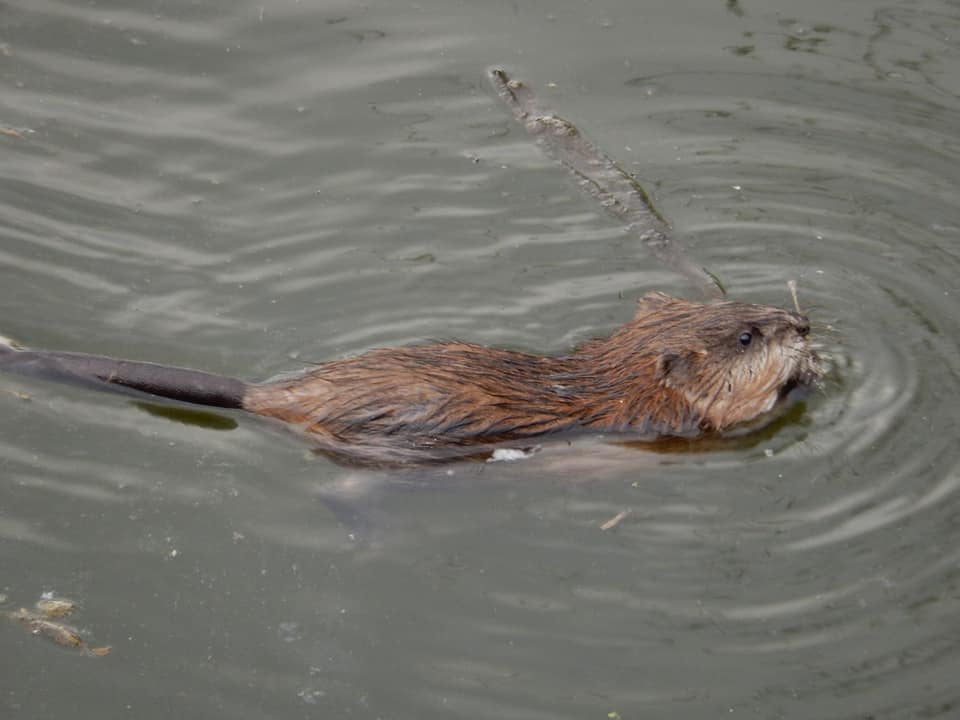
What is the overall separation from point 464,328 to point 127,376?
1.35m

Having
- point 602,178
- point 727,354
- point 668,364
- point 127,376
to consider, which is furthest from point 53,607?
point 602,178

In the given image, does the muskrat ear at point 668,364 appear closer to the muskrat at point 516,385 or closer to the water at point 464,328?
the muskrat at point 516,385

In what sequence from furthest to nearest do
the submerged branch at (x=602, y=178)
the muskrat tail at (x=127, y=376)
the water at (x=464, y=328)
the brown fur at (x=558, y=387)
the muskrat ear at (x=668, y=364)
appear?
1. the submerged branch at (x=602, y=178)
2. the muskrat ear at (x=668, y=364)
3. the muskrat tail at (x=127, y=376)
4. the brown fur at (x=558, y=387)
5. the water at (x=464, y=328)

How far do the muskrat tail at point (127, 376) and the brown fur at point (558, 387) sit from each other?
11cm

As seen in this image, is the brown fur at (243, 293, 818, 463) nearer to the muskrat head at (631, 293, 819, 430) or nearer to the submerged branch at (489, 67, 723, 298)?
the muskrat head at (631, 293, 819, 430)

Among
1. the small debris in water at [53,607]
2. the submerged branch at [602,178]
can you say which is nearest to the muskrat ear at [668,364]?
the submerged branch at [602,178]

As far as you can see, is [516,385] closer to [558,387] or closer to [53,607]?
[558,387]

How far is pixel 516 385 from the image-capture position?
16.0 feet

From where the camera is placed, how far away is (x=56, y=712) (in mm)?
4168

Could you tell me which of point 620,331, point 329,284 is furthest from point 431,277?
point 620,331

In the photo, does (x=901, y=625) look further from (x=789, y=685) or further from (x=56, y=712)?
(x=56, y=712)

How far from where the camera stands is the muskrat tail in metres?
4.87

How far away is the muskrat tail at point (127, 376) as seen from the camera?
4.87 meters

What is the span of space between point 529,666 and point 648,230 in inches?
87.3
